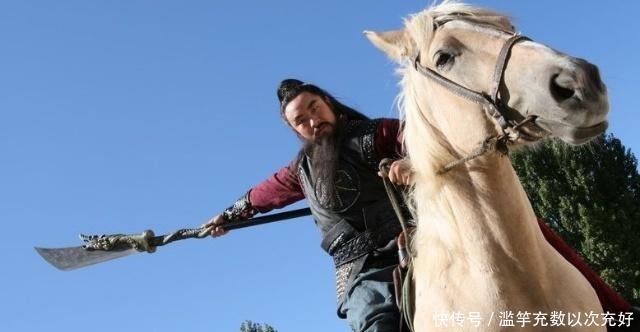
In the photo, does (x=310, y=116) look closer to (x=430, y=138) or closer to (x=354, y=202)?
(x=354, y=202)

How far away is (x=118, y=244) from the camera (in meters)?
6.25

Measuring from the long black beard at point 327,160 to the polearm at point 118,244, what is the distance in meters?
0.85

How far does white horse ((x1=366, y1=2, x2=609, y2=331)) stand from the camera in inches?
129

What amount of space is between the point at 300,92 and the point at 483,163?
1.91 metres

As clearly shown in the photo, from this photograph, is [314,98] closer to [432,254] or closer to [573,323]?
[432,254]

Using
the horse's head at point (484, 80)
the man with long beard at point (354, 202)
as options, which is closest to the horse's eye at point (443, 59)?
the horse's head at point (484, 80)

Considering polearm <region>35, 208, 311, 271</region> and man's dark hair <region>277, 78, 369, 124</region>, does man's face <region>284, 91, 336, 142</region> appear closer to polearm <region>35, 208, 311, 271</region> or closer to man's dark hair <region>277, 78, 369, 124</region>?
man's dark hair <region>277, 78, 369, 124</region>

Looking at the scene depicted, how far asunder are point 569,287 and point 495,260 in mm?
488

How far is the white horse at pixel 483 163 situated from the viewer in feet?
10.8

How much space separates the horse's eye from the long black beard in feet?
4.25

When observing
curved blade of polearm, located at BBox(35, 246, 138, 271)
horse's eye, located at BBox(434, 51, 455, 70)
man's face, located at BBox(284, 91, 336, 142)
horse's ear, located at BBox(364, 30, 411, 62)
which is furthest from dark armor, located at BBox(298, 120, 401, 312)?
curved blade of polearm, located at BBox(35, 246, 138, 271)

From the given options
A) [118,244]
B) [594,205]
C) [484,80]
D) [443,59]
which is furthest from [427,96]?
[594,205]

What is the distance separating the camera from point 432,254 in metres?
3.94

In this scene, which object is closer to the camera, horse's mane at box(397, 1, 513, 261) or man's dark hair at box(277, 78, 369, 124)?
horse's mane at box(397, 1, 513, 261)
